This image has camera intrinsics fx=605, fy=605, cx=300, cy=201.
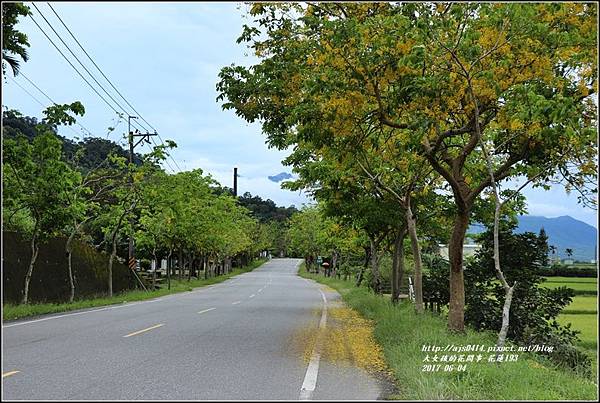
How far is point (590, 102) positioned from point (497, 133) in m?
2.04

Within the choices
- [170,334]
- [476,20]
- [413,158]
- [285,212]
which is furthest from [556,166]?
[285,212]

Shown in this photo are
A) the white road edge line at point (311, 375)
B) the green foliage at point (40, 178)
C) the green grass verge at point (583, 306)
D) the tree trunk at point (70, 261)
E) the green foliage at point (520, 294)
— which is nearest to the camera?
the white road edge line at point (311, 375)

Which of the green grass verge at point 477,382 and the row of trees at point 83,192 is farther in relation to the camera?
the row of trees at point 83,192

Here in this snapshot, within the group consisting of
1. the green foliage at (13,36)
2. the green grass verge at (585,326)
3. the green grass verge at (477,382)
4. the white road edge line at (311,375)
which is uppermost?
the green foliage at (13,36)

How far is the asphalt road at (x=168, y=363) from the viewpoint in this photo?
7457 millimetres

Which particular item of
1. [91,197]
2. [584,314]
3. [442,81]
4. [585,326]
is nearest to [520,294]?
[585,326]

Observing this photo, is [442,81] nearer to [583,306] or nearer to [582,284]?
[583,306]

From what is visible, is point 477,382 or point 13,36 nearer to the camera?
point 477,382

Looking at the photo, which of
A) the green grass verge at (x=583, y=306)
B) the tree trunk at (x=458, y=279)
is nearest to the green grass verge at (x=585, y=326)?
the green grass verge at (x=583, y=306)

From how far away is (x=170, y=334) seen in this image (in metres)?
13.4

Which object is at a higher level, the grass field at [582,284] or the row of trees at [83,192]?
the row of trees at [83,192]

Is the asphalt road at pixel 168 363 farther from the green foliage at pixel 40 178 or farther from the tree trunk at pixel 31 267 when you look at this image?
the tree trunk at pixel 31 267

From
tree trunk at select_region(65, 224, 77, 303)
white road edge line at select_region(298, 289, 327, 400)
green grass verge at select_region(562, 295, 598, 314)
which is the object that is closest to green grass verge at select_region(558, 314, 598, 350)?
green grass verge at select_region(562, 295, 598, 314)

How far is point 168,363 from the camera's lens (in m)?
9.50
